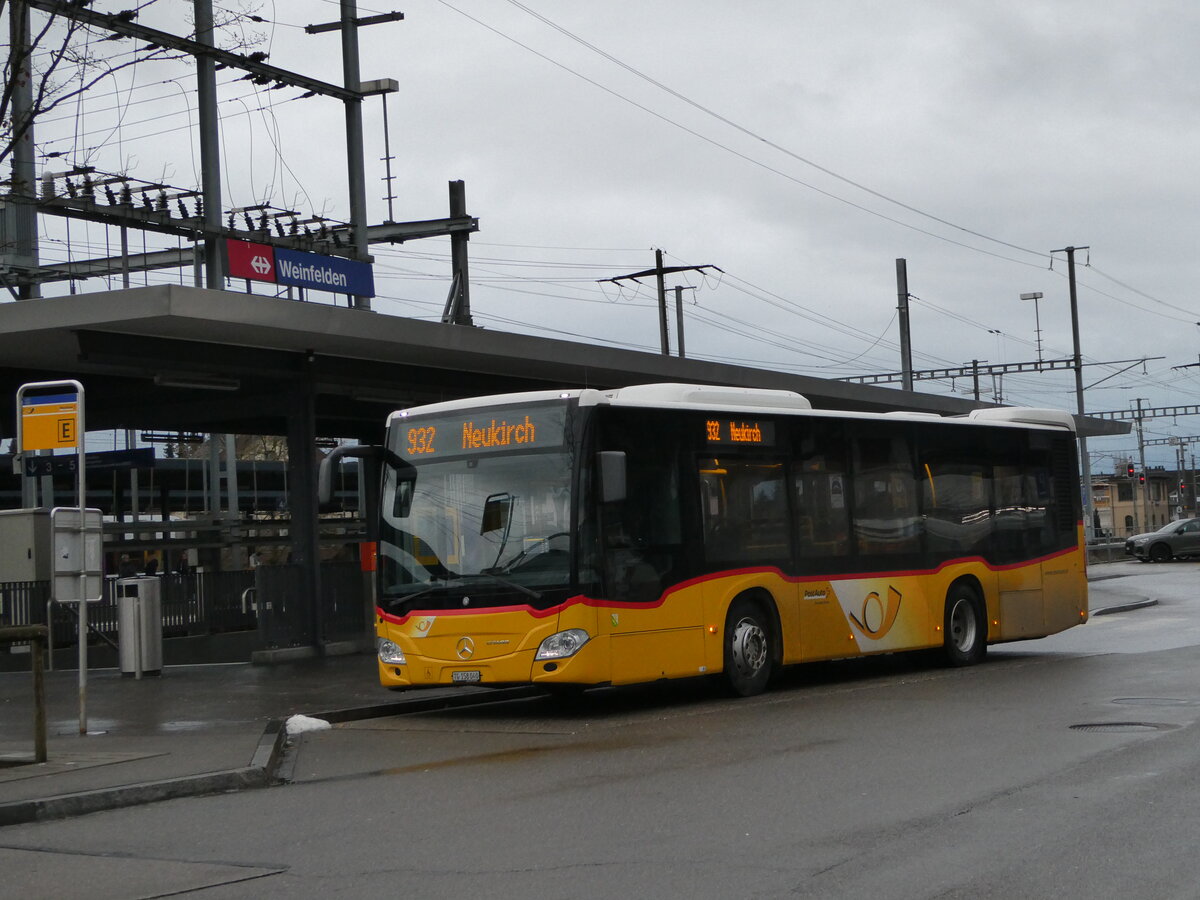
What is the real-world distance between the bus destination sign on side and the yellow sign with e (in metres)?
5.95

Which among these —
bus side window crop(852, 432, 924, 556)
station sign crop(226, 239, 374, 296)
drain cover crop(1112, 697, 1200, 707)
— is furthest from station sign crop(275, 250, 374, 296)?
drain cover crop(1112, 697, 1200, 707)

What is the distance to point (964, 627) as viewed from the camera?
1847 cm

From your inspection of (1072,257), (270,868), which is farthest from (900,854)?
(1072,257)

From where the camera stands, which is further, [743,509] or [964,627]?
[964,627]

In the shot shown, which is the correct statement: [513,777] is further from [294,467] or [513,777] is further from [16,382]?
[16,382]

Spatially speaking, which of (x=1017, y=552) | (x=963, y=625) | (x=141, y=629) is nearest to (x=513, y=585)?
(x=963, y=625)

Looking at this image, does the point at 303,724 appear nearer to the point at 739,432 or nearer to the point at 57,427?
the point at 57,427

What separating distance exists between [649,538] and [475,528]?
5.37ft

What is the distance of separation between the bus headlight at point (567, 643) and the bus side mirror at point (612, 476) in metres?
1.21

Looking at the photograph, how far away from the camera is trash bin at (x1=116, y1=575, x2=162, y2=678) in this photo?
1922cm

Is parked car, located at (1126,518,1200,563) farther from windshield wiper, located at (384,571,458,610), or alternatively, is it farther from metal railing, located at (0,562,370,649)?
windshield wiper, located at (384,571,458,610)

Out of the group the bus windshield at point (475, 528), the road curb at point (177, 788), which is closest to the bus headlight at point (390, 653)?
the bus windshield at point (475, 528)

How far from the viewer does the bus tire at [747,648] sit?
14.9 meters

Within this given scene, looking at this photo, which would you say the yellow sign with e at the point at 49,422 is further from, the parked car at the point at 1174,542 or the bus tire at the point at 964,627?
the parked car at the point at 1174,542
